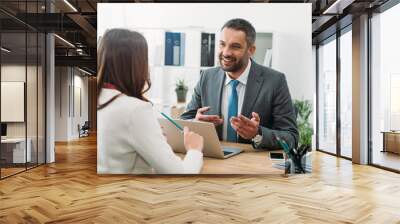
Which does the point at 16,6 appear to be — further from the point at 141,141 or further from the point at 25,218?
the point at 25,218

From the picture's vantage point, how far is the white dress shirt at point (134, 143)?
5742 millimetres

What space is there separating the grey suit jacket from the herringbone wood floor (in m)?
0.78

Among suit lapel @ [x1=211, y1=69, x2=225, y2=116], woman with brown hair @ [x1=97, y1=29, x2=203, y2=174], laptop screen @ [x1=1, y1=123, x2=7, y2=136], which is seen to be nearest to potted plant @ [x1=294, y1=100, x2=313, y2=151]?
suit lapel @ [x1=211, y1=69, x2=225, y2=116]

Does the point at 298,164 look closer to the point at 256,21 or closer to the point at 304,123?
the point at 304,123

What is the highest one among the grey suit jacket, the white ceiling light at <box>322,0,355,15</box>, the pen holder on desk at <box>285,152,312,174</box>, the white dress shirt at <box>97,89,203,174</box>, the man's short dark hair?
the white ceiling light at <box>322,0,355,15</box>

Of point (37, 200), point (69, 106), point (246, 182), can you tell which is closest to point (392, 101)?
point (246, 182)

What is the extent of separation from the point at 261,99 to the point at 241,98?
31 centimetres

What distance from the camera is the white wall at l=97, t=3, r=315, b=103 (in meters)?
6.10

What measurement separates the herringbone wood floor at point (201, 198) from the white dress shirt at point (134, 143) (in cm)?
Answer: 20

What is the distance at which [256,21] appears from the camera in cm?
616

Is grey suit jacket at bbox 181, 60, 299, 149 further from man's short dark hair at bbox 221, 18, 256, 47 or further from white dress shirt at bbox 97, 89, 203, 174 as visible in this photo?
white dress shirt at bbox 97, 89, 203, 174

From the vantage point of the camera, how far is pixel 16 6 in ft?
20.8

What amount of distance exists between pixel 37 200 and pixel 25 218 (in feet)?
2.67

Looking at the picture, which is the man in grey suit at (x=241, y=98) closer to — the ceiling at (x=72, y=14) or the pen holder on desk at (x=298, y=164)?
the pen holder on desk at (x=298, y=164)
